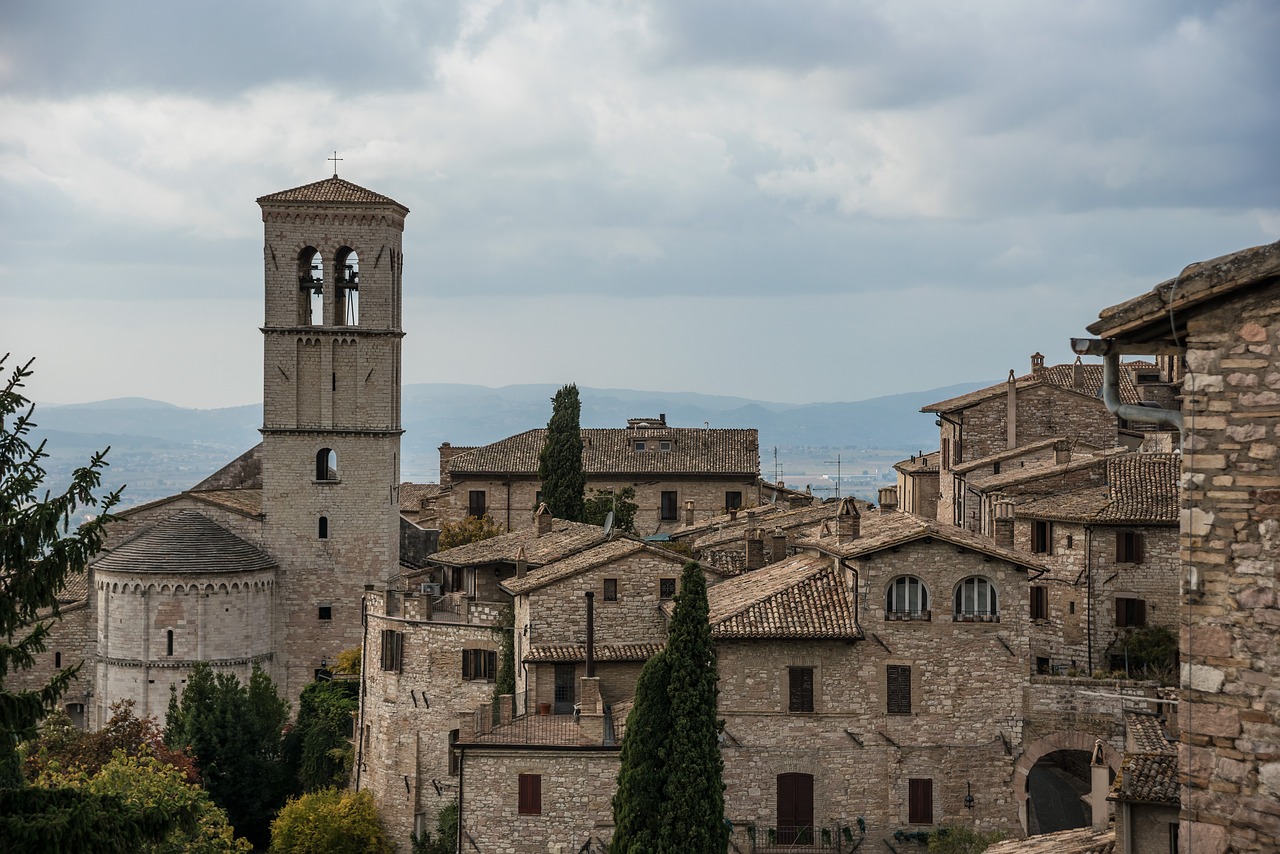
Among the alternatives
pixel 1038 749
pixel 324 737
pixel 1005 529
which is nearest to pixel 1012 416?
pixel 1005 529

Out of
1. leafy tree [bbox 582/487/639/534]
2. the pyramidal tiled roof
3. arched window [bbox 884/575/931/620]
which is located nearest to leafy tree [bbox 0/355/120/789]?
arched window [bbox 884/575/931/620]

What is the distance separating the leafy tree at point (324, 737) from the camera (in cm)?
4453

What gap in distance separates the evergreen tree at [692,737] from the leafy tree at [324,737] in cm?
1736

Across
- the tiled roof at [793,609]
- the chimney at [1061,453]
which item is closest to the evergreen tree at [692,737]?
the tiled roof at [793,609]

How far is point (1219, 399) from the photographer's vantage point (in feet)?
29.9

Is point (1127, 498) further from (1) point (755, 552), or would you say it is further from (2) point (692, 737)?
(2) point (692, 737)

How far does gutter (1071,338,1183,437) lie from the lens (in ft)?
31.2

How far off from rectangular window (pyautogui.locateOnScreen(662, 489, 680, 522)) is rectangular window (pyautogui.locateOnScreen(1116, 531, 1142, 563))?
35933mm

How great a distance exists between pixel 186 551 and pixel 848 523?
26.5 m

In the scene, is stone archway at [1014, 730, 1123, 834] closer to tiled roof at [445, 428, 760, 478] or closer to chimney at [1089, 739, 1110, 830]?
chimney at [1089, 739, 1110, 830]

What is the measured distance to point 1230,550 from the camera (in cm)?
901

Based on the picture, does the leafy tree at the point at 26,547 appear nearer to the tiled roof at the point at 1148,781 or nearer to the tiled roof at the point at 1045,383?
the tiled roof at the point at 1148,781

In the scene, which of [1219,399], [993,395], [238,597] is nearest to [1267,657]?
[1219,399]

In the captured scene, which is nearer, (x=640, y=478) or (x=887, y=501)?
(x=887, y=501)
